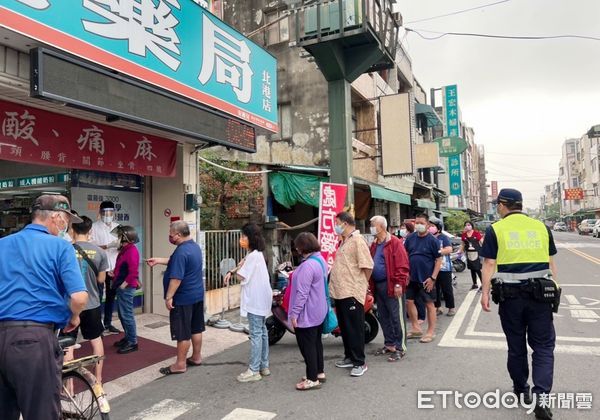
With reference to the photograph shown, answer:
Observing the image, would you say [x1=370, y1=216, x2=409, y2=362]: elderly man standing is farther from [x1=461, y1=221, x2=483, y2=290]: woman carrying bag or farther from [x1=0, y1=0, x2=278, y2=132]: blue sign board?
[x1=461, y1=221, x2=483, y2=290]: woman carrying bag

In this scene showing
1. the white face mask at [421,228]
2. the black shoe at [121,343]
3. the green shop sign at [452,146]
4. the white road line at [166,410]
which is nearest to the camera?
the white road line at [166,410]

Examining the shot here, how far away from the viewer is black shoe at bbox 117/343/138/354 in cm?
588

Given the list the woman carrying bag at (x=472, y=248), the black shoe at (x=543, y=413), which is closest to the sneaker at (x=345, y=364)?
the black shoe at (x=543, y=413)

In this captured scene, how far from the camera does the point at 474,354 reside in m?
5.35

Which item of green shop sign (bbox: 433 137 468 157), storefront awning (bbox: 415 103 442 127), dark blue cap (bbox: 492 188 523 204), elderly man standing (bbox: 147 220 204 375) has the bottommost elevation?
elderly man standing (bbox: 147 220 204 375)

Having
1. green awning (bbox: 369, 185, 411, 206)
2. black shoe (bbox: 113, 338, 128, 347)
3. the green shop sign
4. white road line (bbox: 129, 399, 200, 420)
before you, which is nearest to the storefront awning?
the green shop sign

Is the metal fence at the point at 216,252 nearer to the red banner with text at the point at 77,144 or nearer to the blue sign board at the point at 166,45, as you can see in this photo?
the red banner with text at the point at 77,144

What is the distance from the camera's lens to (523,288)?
3.70 meters

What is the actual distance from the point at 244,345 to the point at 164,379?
5.36ft

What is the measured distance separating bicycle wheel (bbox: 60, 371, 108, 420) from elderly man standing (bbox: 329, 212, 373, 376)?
2639 millimetres

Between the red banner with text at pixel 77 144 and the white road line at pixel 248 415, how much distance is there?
3.92m

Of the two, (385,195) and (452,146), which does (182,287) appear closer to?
(385,195)

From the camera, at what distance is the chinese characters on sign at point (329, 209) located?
333 inches

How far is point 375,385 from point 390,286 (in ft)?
4.64
